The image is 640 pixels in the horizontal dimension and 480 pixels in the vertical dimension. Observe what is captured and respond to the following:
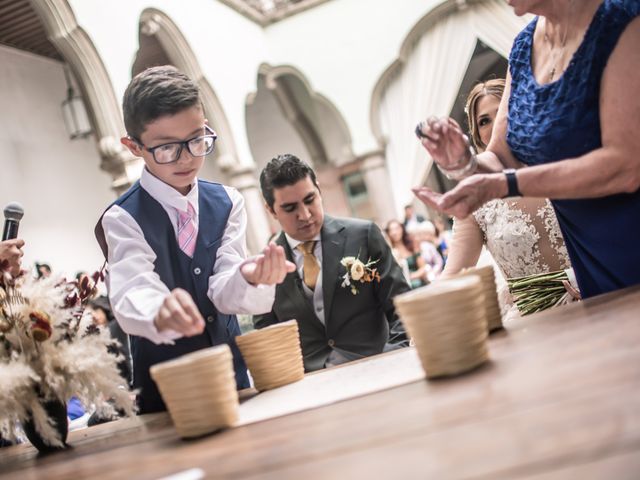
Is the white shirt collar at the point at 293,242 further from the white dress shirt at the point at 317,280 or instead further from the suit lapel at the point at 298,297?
the suit lapel at the point at 298,297

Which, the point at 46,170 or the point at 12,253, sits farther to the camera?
the point at 46,170

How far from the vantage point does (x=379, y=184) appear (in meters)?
13.2

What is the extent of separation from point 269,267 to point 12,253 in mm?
950

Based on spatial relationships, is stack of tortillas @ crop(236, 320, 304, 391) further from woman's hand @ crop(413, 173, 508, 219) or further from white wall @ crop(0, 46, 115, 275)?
white wall @ crop(0, 46, 115, 275)

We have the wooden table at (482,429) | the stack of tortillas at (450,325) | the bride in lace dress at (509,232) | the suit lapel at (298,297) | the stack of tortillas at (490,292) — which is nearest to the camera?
the wooden table at (482,429)

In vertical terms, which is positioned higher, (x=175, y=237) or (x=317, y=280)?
(x=175, y=237)

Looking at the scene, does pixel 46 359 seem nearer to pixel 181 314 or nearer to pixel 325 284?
pixel 181 314

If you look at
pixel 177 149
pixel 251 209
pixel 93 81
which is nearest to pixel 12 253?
pixel 177 149

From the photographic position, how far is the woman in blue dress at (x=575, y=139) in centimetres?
167

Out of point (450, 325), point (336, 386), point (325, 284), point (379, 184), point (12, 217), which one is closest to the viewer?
point (450, 325)

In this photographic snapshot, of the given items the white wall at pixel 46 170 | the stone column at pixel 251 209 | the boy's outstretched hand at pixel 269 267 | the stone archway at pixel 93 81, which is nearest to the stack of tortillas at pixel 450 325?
the boy's outstretched hand at pixel 269 267

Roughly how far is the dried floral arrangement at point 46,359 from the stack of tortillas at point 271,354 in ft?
1.13

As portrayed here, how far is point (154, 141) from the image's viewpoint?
1974mm

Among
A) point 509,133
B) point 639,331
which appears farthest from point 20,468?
point 509,133
